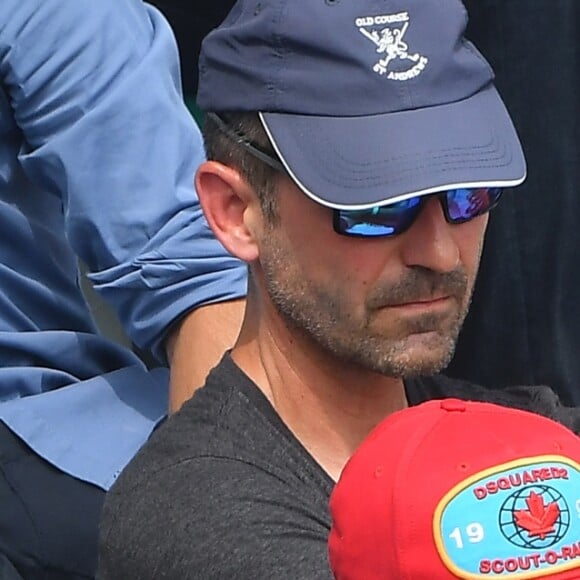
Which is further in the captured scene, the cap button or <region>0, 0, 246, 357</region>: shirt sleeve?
<region>0, 0, 246, 357</region>: shirt sleeve

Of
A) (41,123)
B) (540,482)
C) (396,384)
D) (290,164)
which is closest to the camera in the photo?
(540,482)

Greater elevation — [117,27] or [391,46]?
[391,46]

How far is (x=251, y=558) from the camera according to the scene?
1329 millimetres

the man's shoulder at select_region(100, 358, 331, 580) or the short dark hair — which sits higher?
the short dark hair

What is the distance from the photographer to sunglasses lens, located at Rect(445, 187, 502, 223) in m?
1.42

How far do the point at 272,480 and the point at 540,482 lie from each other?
366mm

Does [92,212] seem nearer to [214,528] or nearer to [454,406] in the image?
[214,528]

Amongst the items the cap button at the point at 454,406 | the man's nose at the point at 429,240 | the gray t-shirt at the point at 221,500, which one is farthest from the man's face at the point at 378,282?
the cap button at the point at 454,406

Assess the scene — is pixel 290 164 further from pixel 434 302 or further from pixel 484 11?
pixel 484 11

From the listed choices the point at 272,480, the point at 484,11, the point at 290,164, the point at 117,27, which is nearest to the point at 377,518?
the point at 272,480

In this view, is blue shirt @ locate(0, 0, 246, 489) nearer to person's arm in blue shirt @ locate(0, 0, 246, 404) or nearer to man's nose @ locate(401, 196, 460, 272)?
person's arm in blue shirt @ locate(0, 0, 246, 404)

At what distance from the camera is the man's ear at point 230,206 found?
1520mm

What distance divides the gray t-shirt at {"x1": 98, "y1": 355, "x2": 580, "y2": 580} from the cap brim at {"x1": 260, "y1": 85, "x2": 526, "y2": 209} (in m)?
0.23

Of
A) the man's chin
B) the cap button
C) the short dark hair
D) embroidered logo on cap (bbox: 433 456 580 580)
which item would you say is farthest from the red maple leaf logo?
the short dark hair
